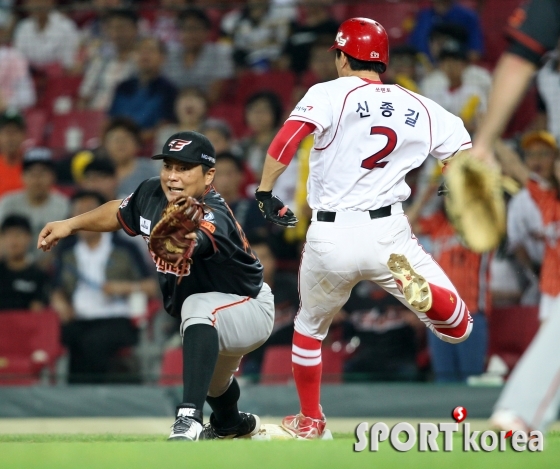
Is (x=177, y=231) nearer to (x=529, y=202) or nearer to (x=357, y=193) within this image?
(x=357, y=193)

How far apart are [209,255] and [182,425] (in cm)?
81

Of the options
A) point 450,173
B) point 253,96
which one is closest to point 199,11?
point 253,96

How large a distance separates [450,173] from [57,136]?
7.20 m

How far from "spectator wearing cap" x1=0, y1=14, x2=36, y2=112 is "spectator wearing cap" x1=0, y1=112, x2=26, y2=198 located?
62 centimetres

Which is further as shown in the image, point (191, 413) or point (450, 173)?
point (191, 413)

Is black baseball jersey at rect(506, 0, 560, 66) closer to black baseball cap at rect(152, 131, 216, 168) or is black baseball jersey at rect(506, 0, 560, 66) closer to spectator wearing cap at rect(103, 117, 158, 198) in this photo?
black baseball cap at rect(152, 131, 216, 168)

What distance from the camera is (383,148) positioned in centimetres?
516

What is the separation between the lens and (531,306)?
25.8 feet

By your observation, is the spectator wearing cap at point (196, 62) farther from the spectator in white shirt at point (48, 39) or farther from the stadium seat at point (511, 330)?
the stadium seat at point (511, 330)

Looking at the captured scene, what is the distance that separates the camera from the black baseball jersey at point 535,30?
307 centimetres

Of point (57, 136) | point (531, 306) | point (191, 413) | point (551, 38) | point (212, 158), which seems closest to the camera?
point (551, 38)

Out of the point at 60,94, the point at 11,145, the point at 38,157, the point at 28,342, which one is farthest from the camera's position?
the point at 60,94

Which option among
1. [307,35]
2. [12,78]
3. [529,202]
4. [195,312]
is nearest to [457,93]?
[529,202]

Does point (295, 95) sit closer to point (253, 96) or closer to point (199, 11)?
point (253, 96)
